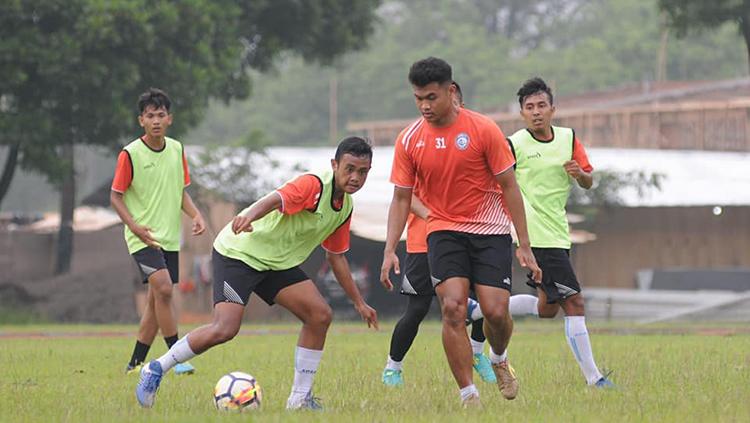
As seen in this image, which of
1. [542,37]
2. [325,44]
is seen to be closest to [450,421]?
[325,44]

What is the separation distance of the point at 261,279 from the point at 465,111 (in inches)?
63.7

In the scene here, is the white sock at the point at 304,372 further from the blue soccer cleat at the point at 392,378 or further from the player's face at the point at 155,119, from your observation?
the player's face at the point at 155,119

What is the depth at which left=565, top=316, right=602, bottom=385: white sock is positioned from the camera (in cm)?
1035

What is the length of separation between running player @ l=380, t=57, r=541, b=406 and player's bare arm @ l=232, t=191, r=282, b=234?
0.78 meters

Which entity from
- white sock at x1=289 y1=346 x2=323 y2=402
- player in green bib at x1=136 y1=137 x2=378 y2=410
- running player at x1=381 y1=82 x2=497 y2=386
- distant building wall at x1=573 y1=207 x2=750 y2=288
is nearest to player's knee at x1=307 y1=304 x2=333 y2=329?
player in green bib at x1=136 y1=137 x2=378 y2=410

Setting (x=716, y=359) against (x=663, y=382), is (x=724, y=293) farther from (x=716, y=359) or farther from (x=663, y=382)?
(x=663, y=382)

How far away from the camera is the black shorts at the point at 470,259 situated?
905cm

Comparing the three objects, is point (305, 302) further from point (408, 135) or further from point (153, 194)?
point (153, 194)

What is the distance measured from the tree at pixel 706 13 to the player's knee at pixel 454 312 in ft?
54.5

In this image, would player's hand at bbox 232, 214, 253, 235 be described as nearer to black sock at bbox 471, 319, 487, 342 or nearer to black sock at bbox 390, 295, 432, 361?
black sock at bbox 390, 295, 432, 361

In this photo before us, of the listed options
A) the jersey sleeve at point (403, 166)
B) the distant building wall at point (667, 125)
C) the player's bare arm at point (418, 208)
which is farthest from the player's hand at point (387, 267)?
the distant building wall at point (667, 125)

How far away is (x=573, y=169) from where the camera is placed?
35.1 feet

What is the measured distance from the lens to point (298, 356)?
29.8 ft

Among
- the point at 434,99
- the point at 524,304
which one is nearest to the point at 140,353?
the point at 524,304
